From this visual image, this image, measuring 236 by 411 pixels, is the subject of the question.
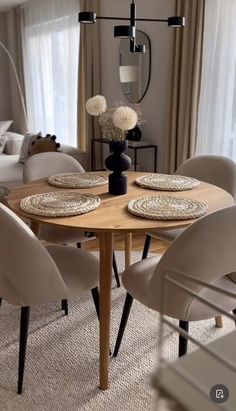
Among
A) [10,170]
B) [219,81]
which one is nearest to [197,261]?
[219,81]

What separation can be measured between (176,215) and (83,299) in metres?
1.13

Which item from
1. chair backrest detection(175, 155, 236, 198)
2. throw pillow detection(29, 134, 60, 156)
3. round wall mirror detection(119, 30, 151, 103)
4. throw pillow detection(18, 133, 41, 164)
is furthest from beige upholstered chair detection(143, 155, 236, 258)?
throw pillow detection(18, 133, 41, 164)

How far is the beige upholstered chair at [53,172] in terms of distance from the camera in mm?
2463

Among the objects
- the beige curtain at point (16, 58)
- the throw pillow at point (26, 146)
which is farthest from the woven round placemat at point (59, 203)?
the beige curtain at point (16, 58)

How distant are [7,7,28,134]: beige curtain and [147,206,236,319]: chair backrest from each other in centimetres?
549

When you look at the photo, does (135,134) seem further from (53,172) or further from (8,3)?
(8,3)

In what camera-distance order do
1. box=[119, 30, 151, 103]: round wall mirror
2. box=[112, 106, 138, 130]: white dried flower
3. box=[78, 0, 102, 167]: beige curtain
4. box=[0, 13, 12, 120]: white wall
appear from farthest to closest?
box=[0, 13, 12, 120]: white wall, box=[78, 0, 102, 167]: beige curtain, box=[119, 30, 151, 103]: round wall mirror, box=[112, 106, 138, 130]: white dried flower

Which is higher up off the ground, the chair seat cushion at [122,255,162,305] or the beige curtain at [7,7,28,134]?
the beige curtain at [7,7,28,134]

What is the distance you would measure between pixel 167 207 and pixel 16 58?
5715 mm

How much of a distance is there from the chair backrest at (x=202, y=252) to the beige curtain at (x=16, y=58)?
5.49m

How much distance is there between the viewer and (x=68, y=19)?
504cm

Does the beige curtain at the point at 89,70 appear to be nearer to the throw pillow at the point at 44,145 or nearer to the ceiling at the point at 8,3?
the throw pillow at the point at 44,145

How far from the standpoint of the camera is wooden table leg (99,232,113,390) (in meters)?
1.71

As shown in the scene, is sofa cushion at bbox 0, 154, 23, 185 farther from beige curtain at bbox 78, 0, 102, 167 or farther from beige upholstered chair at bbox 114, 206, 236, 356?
beige upholstered chair at bbox 114, 206, 236, 356
